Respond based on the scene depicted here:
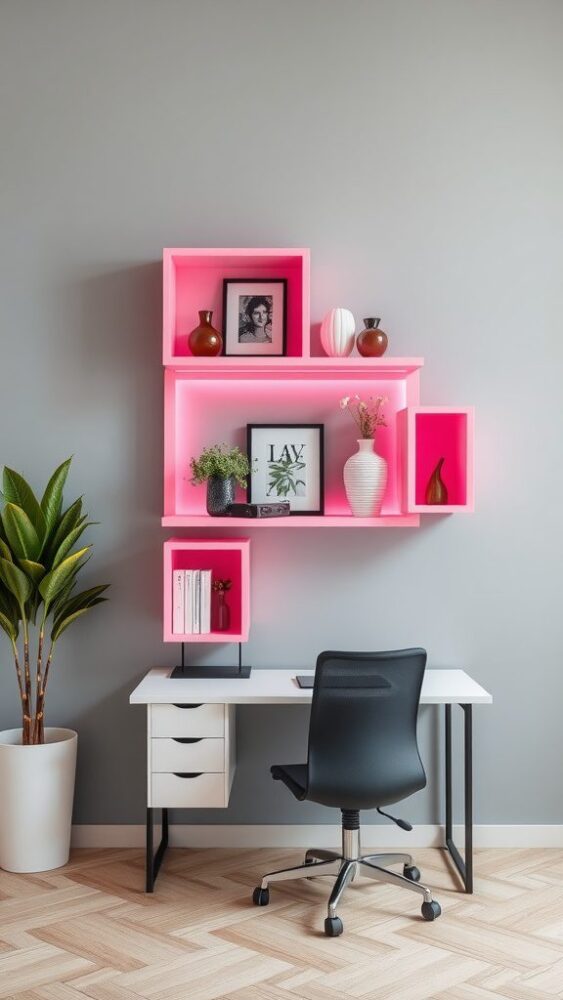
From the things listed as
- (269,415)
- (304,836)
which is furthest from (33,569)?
(304,836)

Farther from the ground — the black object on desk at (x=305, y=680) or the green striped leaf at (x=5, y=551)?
the green striped leaf at (x=5, y=551)

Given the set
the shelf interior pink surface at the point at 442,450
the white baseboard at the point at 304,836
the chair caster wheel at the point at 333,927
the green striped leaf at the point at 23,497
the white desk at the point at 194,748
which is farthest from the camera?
the white baseboard at the point at 304,836

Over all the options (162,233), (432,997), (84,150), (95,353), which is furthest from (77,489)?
(432,997)

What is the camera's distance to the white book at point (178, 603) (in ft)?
11.3

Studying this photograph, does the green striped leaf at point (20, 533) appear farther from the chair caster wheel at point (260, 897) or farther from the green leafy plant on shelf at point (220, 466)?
the chair caster wheel at point (260, 897)

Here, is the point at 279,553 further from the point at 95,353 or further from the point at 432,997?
the point at 432,997

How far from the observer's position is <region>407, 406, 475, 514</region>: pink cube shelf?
3416mm

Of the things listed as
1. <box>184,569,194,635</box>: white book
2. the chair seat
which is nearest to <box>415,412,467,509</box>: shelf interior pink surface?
<box>184,569,194,635</box>: white book

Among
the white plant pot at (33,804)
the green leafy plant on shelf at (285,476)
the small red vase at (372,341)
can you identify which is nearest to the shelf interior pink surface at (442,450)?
the small red vase at (372,341)

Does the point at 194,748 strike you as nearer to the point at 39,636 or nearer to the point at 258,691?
the point at 258,691

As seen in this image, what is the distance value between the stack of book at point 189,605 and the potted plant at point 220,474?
10.3 inches

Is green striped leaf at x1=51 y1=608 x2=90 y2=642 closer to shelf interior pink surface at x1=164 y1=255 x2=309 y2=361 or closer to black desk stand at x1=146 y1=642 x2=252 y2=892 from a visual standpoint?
black desk stand at x1=146 y1=642 x2=252 y2=892

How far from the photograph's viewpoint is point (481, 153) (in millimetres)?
3670

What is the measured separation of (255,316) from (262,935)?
2.21 metres
